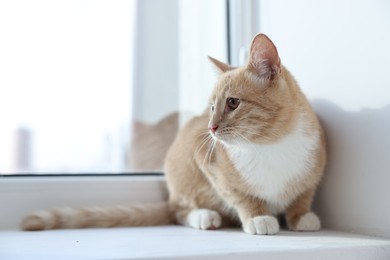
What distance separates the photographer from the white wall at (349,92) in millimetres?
1155

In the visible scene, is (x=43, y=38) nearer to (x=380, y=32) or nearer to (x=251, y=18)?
(x=251, y=18)

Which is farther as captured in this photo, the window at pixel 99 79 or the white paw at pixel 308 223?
the window at pixel 99 79

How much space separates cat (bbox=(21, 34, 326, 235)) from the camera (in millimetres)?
1253

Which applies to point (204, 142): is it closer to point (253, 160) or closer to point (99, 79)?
point (253, 160)

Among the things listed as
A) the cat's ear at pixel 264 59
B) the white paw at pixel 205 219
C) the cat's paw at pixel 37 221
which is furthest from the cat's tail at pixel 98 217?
the cat's ear at pixel 264 59

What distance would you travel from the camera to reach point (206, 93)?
1.92 metres

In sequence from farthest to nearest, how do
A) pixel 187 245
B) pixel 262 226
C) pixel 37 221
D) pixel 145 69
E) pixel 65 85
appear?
pixel 145 69 → pixel 65 85 → pixel 37 221 → pixel 262 226 → pixel 187 245

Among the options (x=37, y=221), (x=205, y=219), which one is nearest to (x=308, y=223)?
(x=205, y=219)

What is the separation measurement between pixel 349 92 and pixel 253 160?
0.34m

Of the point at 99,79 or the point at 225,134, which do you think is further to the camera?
the point at 99,79

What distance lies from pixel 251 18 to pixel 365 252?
3.34ft

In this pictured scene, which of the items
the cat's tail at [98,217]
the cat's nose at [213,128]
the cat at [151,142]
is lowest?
the cat's tail at [98,217]

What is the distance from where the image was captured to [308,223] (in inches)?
51.3

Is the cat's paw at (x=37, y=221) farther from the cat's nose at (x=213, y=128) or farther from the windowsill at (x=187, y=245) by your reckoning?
the cat's nose at (x=213, y=128)
